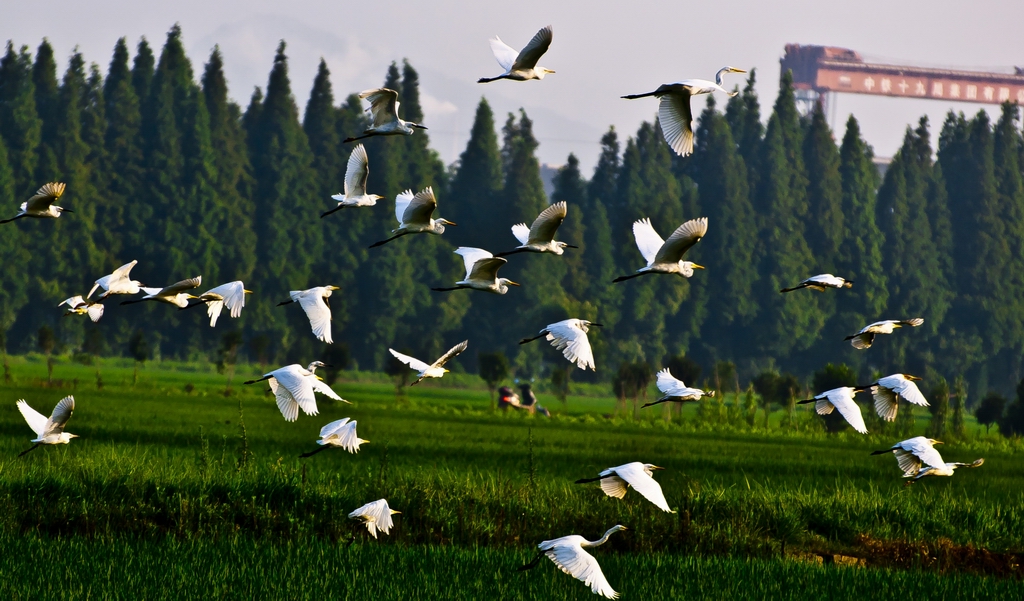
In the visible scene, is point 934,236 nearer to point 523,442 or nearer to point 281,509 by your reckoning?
point 523,442

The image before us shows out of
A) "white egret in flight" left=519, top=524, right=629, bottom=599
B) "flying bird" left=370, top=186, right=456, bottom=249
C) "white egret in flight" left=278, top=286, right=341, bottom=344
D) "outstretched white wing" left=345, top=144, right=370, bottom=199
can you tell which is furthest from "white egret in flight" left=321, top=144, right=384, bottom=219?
"white egret in flight" left=519, top=524, right=629, bottom=599

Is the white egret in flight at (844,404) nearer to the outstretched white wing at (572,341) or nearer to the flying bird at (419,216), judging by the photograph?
the outstretched white wing at (572,341)

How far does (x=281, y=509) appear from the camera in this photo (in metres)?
10.3

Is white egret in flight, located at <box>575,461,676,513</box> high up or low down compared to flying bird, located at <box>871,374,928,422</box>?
down

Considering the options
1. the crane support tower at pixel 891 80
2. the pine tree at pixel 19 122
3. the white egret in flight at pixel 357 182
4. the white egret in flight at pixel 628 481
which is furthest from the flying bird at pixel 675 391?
the crane support tower at pixel 891 80

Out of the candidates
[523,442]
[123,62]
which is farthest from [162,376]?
[523,442]

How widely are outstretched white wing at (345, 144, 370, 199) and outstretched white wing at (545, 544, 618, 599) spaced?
3593 mm

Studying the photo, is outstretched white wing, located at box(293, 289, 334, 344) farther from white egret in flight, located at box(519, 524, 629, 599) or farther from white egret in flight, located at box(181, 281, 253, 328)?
white egret in flight, located at box(519, 524, 629, 599)

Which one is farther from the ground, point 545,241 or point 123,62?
point 123,62

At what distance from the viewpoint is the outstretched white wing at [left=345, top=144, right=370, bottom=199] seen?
9.45 m

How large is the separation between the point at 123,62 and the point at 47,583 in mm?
42127

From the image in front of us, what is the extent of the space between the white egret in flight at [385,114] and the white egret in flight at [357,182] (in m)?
0.15

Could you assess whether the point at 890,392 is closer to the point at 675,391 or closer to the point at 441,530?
the point at 675,391

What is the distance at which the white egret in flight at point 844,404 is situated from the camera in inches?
318
